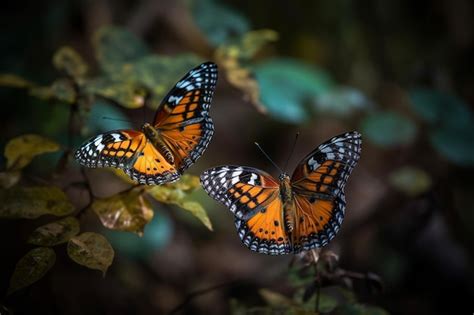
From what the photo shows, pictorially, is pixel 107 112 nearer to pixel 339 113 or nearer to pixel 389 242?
pixel 339 113

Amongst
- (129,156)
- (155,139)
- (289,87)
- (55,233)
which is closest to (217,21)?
(289,87)

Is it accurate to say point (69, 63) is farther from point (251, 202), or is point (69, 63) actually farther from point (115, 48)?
point (251, 202)

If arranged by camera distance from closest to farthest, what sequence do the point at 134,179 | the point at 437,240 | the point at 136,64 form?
the point at 134,179, the point at 136,64, the point at 437,240

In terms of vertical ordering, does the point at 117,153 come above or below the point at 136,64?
below

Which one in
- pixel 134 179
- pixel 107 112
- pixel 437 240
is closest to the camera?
pixel 134 179

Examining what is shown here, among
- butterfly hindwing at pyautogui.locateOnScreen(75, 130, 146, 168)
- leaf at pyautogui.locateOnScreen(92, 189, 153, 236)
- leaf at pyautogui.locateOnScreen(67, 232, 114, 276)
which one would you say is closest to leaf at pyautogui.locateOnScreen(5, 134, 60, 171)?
butterfly hindwing at pyautogui.locateOnScreen(75, 130, 146, 168)

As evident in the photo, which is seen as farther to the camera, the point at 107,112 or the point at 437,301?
the point at 437,301

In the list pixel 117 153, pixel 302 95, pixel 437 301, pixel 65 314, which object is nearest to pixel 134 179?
pixel 117 153
